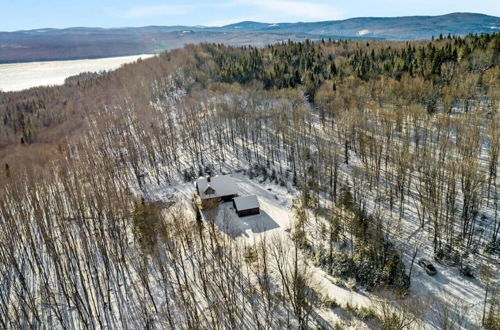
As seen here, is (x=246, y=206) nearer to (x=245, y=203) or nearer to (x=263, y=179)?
(x=245, y=203)

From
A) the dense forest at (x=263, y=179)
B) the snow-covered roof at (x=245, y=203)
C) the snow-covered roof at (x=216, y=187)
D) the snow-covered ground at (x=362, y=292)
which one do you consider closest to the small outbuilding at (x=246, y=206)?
the snow-covered roof at (x=245, y=203)

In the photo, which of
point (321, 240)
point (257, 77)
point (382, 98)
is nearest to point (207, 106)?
point (257, 77)

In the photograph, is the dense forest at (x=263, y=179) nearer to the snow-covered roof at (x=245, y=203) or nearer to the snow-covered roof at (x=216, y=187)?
the snow-covered roof at (x=216, y=187)

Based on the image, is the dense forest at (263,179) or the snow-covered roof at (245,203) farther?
the snow-covered roof at (245,203)

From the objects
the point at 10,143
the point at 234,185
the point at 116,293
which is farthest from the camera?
the point at 10,143

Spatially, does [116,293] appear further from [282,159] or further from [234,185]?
[282,159]

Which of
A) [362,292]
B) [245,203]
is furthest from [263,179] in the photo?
[362,292]
